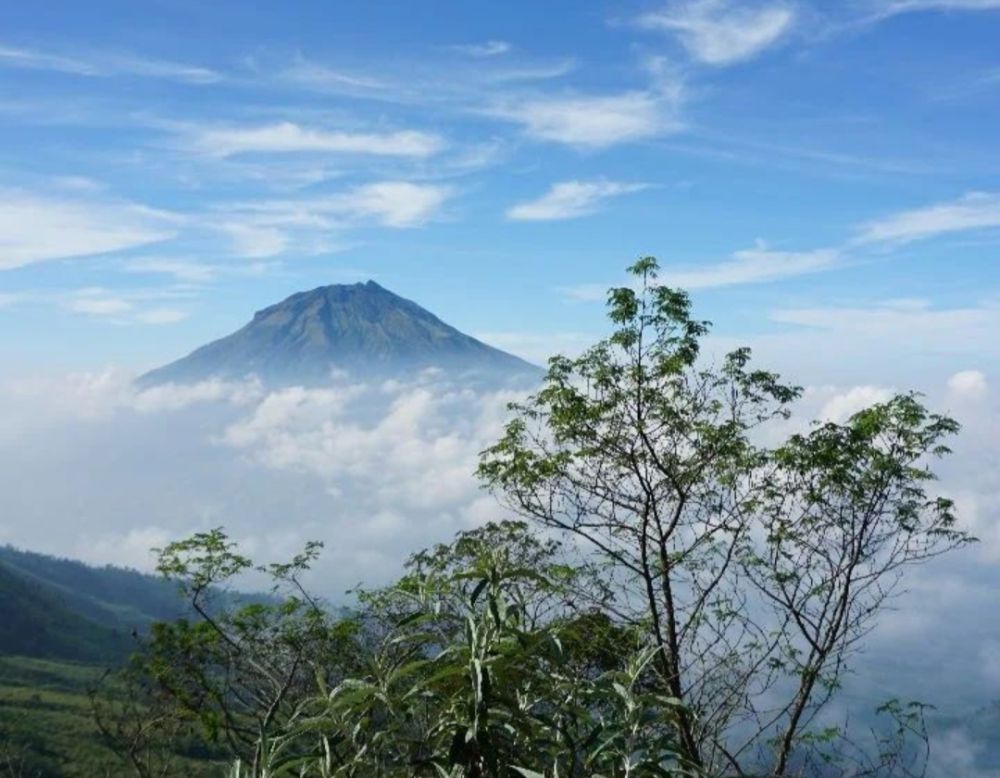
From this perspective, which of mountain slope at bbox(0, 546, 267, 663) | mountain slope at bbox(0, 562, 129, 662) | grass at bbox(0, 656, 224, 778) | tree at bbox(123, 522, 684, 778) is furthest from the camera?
mountain slope at bbox(0, 546, 267, 663)

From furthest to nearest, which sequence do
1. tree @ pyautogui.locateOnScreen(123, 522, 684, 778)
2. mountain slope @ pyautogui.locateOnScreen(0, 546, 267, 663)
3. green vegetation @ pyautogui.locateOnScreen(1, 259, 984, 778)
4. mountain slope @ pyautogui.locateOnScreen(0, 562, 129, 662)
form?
mountain slope @ pyautogui.locateOnScreen(0, 546, 267, 663)
mountain slope @ pyautogui.locateOnScreen(0, 562, 129, 662)
green vegetation @ pyautogui.locateOnScreen(1, 259, 984, 778)
tree @ pyautogui.locateOnScreen(123, 522, 684, 778)

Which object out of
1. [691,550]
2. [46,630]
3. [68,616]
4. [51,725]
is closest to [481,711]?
[691,550]

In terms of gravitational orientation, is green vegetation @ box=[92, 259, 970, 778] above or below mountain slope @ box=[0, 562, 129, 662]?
above

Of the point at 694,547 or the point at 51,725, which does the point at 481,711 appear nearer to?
the point at 694,547

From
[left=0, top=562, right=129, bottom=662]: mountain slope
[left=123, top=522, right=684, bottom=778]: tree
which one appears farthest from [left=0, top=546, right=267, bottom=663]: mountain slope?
[left=123, top=522, right=684, bottom=778]: tree

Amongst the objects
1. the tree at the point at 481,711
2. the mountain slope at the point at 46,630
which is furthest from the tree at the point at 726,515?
the mountain slope at the point at 46,630

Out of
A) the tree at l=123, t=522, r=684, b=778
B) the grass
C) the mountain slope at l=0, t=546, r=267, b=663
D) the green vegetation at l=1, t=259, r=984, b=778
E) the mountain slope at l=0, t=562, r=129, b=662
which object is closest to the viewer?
the tree at l=123, t=522, r=684, b=778

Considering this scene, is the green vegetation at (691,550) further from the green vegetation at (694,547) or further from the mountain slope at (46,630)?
the mountain slope at (46,630)

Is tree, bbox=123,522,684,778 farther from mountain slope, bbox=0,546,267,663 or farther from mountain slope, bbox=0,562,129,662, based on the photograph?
mountain slope, bbox=0,562,129,662

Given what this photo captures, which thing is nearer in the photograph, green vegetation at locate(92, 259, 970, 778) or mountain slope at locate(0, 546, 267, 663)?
→ green vegetation at locate(92, 259, 970, 778)

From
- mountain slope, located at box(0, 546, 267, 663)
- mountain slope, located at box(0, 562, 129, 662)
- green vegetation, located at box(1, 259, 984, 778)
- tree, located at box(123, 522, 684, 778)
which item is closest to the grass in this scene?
mountain slope, located at box(0, 546, 267, 663)

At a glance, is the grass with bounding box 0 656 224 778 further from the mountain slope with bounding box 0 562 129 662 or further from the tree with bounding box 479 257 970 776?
the tree with bounding box 479 257 970 776

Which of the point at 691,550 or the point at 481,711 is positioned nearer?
the point at 481,711

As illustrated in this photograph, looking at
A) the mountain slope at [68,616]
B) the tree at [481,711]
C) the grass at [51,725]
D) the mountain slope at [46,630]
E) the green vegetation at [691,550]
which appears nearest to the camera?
the tree at [481,711]
